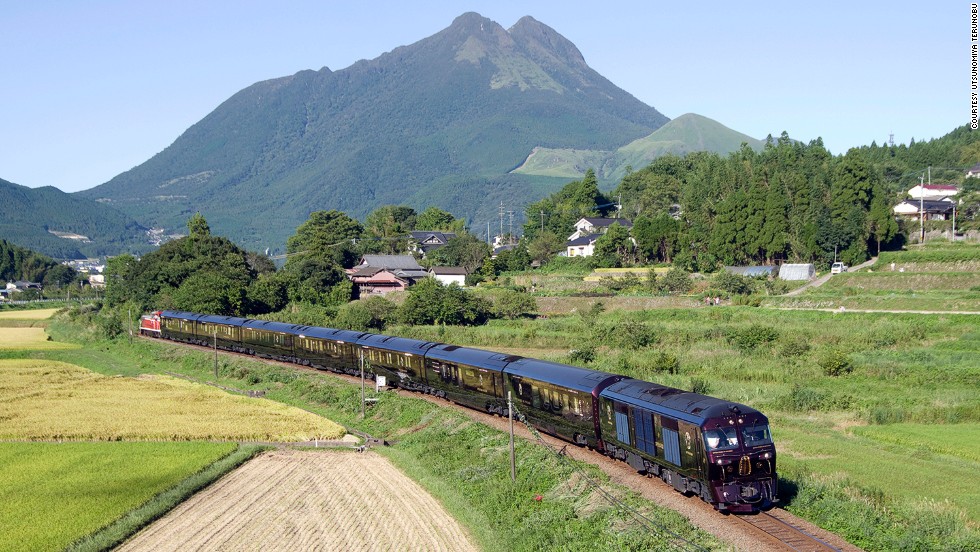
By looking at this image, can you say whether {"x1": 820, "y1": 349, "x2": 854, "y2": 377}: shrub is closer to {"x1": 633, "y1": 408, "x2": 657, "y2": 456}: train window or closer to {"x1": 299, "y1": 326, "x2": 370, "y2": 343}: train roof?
{"x1": 633, "y1": 408, "x2": 657, "y2": 456}: train window

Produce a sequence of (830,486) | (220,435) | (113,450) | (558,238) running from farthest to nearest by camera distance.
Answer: (558,238), (220,435), (113,450), (830,486)

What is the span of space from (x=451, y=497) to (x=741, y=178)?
86.9 metres

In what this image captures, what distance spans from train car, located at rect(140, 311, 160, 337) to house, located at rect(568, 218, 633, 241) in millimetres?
66900

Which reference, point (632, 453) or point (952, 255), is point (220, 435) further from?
point (952, 255)

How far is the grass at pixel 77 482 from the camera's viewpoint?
87.5ft

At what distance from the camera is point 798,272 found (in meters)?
89.1

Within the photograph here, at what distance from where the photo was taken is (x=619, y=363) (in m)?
52.6

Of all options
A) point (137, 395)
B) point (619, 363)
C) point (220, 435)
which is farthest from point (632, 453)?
point (137, 395)

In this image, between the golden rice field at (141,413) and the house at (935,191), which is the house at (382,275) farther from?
the house at (935,191)

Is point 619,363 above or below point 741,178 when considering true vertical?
below

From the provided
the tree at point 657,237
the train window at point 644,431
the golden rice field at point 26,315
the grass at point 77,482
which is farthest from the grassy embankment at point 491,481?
the golden rice field at point 26,315

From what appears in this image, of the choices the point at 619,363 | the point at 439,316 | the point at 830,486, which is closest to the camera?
the point at 830,486

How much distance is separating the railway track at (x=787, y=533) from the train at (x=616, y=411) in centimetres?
40

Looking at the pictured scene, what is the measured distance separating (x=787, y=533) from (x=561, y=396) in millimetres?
11215
